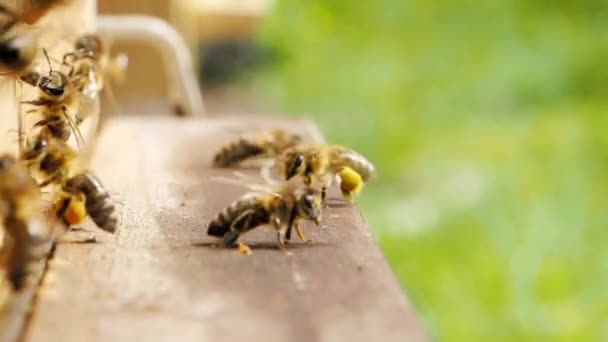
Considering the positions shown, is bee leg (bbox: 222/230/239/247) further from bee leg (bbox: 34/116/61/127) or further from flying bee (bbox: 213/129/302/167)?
flying bee (bbox: 213/129/302/167)

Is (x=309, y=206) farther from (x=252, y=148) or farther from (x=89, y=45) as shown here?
(x=89, y=45)

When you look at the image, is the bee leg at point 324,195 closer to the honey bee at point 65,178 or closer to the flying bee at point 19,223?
the honey bee at point 65,178

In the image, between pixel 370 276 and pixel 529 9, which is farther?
pixel 529 9

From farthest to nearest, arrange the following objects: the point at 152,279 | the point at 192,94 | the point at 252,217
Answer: the point at 192,94 < the point at 252,217 < the point at 152,279

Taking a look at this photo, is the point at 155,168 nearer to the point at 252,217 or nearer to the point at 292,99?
the point at 252,217

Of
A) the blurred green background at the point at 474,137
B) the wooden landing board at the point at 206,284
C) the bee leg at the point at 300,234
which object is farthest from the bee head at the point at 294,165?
the blurred green background at the point at 474,137

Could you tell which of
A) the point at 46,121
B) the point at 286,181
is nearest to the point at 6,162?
the point at 46,121

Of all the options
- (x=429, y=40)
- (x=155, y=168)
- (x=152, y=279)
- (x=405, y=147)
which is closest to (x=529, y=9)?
(x=429, y=40)
